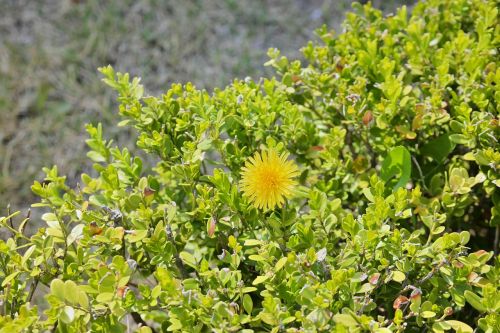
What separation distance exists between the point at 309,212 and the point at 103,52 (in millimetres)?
3248

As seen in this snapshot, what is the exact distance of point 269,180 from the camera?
142cm

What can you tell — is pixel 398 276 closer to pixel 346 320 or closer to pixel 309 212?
pixel 346 320

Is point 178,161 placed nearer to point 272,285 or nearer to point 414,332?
point 272,285

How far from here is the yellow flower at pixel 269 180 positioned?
4.67 feet

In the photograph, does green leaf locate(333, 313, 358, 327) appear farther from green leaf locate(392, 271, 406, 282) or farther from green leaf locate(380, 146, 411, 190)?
green leaf locate(380, 146, 411, 190)

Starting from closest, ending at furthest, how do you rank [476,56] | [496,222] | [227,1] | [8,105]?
1. [496,222]
2. [476,56]
3. [8,105]
4. [227,1]

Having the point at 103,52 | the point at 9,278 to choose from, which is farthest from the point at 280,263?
the point at 103,52

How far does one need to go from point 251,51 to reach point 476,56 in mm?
2817

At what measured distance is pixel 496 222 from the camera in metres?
1.61

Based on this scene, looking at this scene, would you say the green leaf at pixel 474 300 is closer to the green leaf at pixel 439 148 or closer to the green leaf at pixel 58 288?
the green leaf at pixel 439 148

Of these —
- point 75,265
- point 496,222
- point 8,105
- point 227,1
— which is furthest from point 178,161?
point 227,1

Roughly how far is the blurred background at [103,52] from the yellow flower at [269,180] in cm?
263

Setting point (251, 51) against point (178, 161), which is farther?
point (251, 51)

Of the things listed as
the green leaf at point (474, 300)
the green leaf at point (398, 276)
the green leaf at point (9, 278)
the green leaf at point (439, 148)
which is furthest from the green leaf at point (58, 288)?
the green leaf at point (439, 148)
